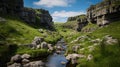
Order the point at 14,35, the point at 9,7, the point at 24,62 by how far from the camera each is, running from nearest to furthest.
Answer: the point at 24,62 → the point at 14,35 → the point at 9,7

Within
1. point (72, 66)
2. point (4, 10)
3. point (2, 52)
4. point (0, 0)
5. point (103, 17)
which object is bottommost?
point (72, 66)

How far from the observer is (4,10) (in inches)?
6732

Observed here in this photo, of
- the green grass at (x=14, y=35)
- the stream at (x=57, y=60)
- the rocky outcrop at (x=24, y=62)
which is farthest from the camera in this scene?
the green grass at (x=14, y=35)

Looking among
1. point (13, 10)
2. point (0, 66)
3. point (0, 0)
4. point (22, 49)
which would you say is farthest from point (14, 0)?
point (0, 66)

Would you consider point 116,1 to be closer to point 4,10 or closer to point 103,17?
point 103,17

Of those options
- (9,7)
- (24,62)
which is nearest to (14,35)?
(24,62)

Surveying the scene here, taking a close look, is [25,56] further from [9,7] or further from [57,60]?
[9,7]

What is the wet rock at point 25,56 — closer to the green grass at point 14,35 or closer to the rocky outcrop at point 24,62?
the rocky outcrop at point 24,62

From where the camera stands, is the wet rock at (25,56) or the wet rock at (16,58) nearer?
the wet rock at (16,58)

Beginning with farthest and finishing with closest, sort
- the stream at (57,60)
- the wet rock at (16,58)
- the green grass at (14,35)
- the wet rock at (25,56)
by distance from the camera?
the green grass at (14,35)
the wet rock at (25,56)
the wet rock at (16,58)
the stream at (57,60)

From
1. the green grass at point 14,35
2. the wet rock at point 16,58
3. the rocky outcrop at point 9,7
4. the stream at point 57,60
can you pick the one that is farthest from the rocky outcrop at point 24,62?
the rocky outcrop at point 9,7

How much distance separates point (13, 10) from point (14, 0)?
13.2 metres

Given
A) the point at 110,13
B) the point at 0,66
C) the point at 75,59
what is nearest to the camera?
the point at 0,66

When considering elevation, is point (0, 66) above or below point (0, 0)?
below
